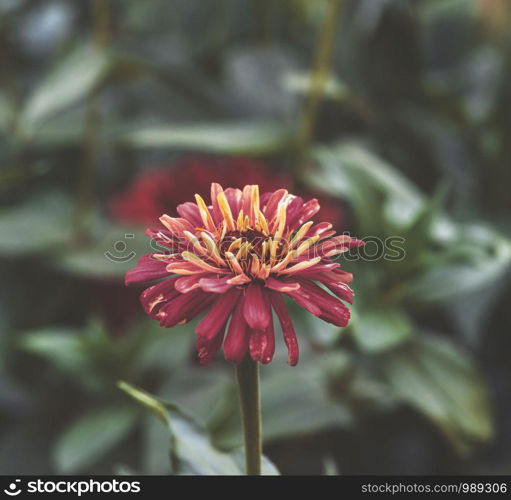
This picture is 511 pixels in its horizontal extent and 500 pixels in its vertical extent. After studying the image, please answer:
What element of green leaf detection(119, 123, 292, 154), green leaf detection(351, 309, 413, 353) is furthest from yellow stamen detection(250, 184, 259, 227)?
green leaf detection(119, 123, 292, 154)

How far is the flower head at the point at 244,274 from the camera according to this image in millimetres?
138

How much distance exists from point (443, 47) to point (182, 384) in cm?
41

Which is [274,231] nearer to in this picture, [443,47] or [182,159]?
[182,159]

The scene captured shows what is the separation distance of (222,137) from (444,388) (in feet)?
0.67

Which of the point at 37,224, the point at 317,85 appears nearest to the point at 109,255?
the point at 37,224

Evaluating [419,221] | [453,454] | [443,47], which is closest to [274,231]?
[419,221]

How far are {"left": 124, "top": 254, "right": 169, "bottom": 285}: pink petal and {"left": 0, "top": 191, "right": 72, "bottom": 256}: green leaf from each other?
12.5 inches

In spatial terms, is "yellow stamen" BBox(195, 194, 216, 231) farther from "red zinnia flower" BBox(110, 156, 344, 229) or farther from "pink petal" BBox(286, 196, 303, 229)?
"red zinnia flower" BBox(110, 156, 344, 229)

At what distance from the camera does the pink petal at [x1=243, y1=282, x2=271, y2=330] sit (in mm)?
134

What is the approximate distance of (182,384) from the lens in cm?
39

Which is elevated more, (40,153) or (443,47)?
(443,47)

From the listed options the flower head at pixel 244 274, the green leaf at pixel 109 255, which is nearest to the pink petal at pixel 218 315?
the flower head at pixel 244 274

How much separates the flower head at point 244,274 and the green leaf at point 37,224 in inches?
12.2

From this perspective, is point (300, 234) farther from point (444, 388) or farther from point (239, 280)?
point (444, 388)
